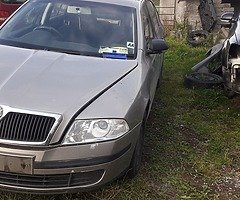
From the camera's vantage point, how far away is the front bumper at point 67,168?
267cm

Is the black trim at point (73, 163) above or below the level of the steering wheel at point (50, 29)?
below

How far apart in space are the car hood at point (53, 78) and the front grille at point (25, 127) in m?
0.06

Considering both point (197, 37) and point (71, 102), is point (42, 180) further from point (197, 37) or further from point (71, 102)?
point (197, 37)

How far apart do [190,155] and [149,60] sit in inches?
41.5

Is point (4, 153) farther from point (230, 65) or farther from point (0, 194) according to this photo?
point (230, 65)

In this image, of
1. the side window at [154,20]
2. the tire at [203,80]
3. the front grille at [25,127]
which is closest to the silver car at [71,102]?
the front grille at [25,127]

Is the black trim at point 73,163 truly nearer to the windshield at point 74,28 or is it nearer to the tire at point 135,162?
the tire at point 135,162

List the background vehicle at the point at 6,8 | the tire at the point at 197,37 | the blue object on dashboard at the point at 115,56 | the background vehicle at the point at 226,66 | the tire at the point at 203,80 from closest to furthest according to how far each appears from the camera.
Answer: the blue object on dashboard at the point at 115,56, the background vehicle at the point at 226,66, the tire at the point at 203,80, the background vehicle at the point at 6,8, the tire at the point at 197,37

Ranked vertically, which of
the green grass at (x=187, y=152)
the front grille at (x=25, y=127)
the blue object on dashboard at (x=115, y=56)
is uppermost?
the blue object on dashboard at (x=115, y=56)

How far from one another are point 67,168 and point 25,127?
0.40 meters

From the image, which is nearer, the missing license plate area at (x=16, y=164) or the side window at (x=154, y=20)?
the missing license plate area at (x=16, y=164)

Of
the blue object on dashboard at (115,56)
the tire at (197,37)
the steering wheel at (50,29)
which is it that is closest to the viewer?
the blue object on dashboard at (115,56)

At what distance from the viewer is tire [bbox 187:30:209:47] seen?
9.81 metres

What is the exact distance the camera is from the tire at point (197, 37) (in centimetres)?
981
